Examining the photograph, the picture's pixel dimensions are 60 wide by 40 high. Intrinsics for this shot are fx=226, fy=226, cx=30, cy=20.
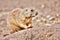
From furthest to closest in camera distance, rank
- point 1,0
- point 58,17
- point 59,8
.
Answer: point 1,0
point 59,8
point 58,17

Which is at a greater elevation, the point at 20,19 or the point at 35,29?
the point at 35,29

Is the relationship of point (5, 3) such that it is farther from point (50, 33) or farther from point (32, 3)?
point (50, 33)

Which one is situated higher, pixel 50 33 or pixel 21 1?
pixel 50 33

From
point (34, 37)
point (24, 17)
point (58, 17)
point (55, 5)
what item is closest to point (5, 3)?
point (55, 5)

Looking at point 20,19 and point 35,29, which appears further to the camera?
point 20,19

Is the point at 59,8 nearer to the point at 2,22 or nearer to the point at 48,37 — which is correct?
the point at 2,22

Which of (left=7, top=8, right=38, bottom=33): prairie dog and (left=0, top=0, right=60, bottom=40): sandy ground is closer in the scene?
(left=0, top=0, right=60, bottom=40): sandy ground

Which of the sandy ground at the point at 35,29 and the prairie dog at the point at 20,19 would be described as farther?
the prairie dog at the point at 20,19

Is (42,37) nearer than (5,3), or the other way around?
(42,37)

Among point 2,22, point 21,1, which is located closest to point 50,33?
point 2,22

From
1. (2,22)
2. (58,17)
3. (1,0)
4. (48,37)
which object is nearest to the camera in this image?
(48,37)
